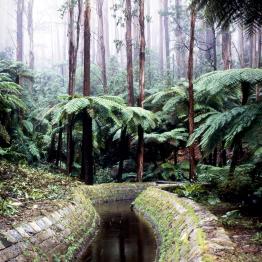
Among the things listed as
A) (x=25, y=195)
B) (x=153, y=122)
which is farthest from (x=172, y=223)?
(x=153, y=122)

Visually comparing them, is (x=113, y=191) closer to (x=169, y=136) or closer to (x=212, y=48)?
(x=169, y=136)

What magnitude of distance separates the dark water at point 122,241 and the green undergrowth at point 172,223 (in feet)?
0.87

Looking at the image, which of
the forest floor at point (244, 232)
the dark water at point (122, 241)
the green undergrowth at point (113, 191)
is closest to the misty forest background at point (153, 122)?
the forest floor at point (244, 232)

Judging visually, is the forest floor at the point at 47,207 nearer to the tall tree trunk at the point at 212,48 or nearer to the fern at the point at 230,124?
the fern at the point at 230,124

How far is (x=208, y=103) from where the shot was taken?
1570 centimetres

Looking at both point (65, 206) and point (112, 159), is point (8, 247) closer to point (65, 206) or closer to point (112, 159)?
point (65, 206)

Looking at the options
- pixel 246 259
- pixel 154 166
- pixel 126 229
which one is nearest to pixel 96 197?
pixel 126 229

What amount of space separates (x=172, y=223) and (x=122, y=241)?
119 centimetres

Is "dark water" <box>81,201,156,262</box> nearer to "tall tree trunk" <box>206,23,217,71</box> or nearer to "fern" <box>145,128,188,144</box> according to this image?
"fern" <box>145,128,188,144</box>

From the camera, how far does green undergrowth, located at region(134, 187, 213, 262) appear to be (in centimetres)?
541

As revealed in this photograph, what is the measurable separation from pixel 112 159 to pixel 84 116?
7.04 meters

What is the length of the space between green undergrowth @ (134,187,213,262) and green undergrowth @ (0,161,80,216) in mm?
2077

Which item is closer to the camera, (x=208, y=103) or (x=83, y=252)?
(x=83, y=252)

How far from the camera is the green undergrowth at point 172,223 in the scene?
5.41 meters
